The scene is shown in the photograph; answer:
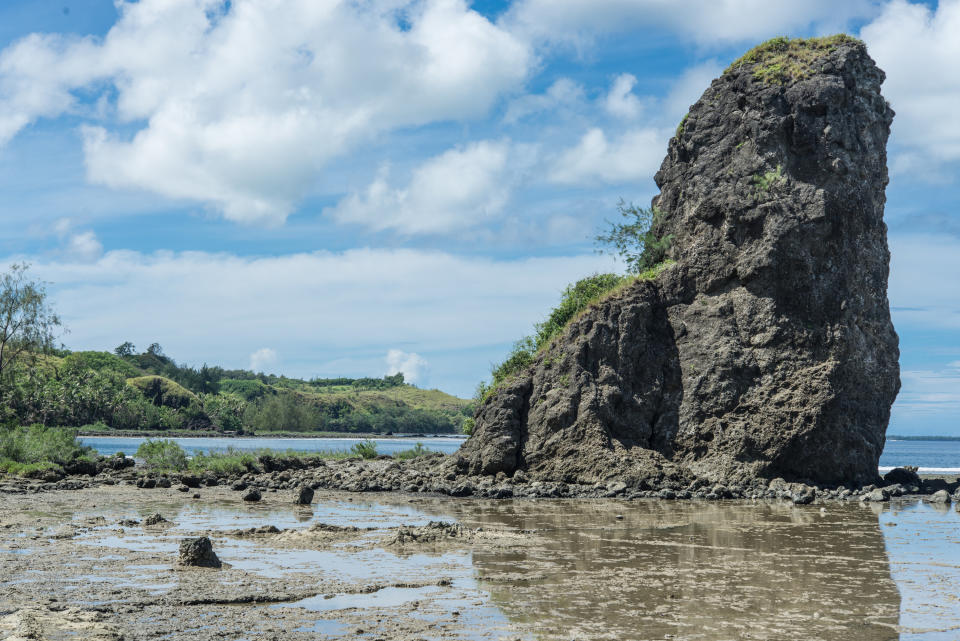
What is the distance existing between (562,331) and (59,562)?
20146mm

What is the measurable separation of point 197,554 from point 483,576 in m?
4.26

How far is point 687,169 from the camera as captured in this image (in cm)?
3047

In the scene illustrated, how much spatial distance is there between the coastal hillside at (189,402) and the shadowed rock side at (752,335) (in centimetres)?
4122

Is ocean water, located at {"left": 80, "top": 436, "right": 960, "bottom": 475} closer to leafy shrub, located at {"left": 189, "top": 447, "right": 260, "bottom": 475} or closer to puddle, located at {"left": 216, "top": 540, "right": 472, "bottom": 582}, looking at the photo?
leafy shrub, located at {"left": 189, "top": 447, "right": 260, "bottom": 475}

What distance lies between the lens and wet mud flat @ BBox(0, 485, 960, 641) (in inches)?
363

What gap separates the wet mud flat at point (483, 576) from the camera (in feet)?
30.3

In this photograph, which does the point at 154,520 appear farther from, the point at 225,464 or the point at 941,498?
the point at 941,498

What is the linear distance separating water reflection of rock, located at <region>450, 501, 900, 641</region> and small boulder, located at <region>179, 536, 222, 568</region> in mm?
4082

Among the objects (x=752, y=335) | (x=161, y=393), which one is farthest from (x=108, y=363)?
(x=752, y=335)

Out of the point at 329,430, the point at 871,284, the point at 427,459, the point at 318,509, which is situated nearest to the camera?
the point at 318,509

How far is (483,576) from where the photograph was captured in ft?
40.4

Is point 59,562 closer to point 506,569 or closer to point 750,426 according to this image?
point 506,569

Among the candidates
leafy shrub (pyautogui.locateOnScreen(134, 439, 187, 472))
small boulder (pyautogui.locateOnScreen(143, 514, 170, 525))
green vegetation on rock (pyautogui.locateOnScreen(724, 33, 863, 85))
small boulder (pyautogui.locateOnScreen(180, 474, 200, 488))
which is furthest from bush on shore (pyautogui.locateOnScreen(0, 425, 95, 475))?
green vegetation on rock (pyautogui.locateOnScreen(724, 33, 863, 85))

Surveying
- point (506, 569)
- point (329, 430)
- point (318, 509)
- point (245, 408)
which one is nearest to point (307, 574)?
point (506, 569)
